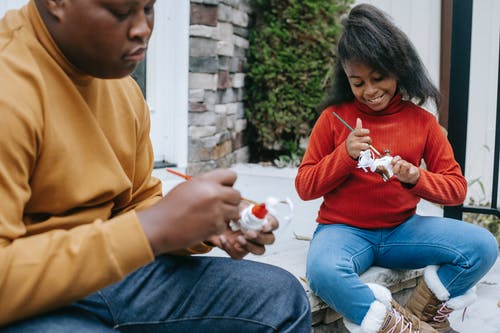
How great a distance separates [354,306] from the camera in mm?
1923

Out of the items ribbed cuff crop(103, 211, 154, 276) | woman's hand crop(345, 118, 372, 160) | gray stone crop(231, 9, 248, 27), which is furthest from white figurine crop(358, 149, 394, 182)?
gray stone crop(231, 9, 248, 27)

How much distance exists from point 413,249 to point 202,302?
1055 mm

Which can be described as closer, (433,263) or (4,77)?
(4,77)

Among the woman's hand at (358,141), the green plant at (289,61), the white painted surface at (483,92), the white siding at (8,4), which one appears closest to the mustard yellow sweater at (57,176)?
the woman's hand at (358,141)

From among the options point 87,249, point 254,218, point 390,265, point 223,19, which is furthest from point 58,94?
point 223,19

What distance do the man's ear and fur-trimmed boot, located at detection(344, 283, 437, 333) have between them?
1.24m

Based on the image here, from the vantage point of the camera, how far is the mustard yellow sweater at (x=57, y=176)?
39.9 inches

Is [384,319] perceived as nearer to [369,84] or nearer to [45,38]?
[369,84]

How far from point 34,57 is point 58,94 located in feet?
0.25

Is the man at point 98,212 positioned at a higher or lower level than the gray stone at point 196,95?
lower

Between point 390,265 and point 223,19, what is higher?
point 223,19

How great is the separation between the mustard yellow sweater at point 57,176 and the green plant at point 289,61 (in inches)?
128

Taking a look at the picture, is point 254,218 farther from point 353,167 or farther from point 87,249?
point 353,167

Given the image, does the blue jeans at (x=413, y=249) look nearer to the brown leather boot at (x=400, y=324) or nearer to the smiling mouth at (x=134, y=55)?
the brown leather boot at (x=400, y=324)
